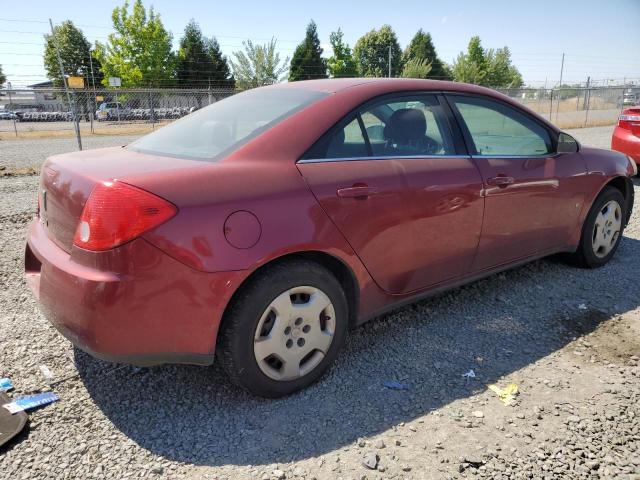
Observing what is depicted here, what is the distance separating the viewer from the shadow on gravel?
89.3 inches

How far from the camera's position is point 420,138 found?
10.00 ft

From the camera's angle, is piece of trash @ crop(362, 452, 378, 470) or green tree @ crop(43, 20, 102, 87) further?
green tree @ crop(43, 20, 102, 87)

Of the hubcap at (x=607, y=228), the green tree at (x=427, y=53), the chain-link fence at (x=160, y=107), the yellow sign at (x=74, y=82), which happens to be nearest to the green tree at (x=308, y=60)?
the green tree at (x=427, y=53)

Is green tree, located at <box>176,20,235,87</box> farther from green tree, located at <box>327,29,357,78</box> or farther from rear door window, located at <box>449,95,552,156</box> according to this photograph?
rear door window, located at <box>449,95,552,156</box>

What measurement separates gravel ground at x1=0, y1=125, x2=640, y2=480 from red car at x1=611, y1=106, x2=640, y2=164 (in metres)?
5.83

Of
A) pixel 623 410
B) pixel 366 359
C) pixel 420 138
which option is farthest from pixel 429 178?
pixel 623 410

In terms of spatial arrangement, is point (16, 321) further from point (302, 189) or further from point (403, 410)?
point (403, 410)

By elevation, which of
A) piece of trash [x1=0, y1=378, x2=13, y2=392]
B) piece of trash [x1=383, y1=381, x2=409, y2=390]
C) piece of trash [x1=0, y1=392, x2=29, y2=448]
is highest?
piece of trash [x1=0, y1=378, x2=13, y2=392]

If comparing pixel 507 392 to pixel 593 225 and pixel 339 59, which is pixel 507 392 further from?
pixel 339 59

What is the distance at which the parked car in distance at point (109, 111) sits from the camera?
2380 cm

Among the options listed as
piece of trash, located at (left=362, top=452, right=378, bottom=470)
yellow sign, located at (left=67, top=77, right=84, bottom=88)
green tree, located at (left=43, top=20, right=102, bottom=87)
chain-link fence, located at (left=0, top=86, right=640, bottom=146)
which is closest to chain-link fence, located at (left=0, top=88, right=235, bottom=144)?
chain-link fence, located at (left=0, top=86, right=640, bottom=146)

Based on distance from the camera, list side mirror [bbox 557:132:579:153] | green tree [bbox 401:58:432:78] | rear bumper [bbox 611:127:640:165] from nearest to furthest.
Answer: side mirror [bbox 557:132:579:153] → rear bumper [bbox 611:127:640:165] → green tree [bbox 401:58:432:78]

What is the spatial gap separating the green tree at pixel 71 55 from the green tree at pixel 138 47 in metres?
9.40

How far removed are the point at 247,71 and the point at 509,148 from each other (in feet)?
138
